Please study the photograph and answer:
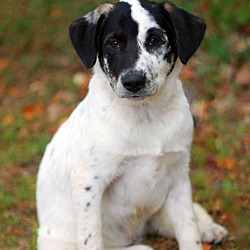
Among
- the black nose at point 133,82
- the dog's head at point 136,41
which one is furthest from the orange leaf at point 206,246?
the black nose at point 133,82

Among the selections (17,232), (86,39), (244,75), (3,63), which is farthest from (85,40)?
(3,63)

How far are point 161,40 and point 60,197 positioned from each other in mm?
1427

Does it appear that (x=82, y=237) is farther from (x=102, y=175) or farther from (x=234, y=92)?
(x=234, y=92)

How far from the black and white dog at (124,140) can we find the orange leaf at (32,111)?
3021mm

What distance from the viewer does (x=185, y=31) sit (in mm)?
4797

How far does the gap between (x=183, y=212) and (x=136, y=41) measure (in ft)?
4.49

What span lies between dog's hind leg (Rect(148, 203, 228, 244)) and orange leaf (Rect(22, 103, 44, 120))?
10.1ft

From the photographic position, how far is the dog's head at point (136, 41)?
4.62 m

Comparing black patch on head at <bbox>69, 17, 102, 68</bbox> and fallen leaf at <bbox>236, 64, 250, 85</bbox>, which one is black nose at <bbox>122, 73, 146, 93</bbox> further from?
fallen leaf at <bbox>236, 64, 250, 85</bbox>

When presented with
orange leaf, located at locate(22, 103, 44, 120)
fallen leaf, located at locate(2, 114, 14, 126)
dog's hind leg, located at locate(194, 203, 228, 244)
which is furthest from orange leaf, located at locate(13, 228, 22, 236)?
orange leaf, located at locate(22, 103, 44, 120)

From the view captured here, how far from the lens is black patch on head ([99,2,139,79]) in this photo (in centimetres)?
464

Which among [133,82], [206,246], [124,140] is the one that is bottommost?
[206,246]

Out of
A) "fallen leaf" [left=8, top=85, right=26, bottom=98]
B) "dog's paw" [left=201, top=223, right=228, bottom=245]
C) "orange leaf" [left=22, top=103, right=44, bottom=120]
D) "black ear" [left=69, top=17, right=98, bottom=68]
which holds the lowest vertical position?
"dog's paw" [left=201, top=223, right=228, bottom=245]

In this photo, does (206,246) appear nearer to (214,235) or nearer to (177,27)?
(214,235)
